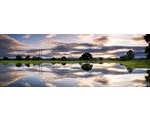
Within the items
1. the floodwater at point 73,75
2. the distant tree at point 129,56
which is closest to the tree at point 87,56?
the floodwater at point 73,75

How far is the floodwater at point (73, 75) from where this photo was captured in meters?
4.87

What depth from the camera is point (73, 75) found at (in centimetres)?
495

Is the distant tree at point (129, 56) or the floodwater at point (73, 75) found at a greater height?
the distant tree at point (129, 56)

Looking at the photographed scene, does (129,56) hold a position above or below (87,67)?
above

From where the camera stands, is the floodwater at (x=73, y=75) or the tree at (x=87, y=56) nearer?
the floodwater at (x=73, y=75)

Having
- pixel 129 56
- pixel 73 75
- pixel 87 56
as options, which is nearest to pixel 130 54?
pixel 129 56

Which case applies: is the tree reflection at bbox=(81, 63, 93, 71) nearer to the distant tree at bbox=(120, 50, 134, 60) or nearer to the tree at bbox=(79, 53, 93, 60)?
the tree at bbox=(79, 53, 93, 60)

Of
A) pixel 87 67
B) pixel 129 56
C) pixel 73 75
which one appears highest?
pixel 129 56

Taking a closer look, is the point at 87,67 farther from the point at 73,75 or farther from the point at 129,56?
the point at 129,56

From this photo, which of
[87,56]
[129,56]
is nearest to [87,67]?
[87,56]

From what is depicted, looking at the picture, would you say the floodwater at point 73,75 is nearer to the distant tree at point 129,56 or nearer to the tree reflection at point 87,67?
the tree reflection at point 87,67
